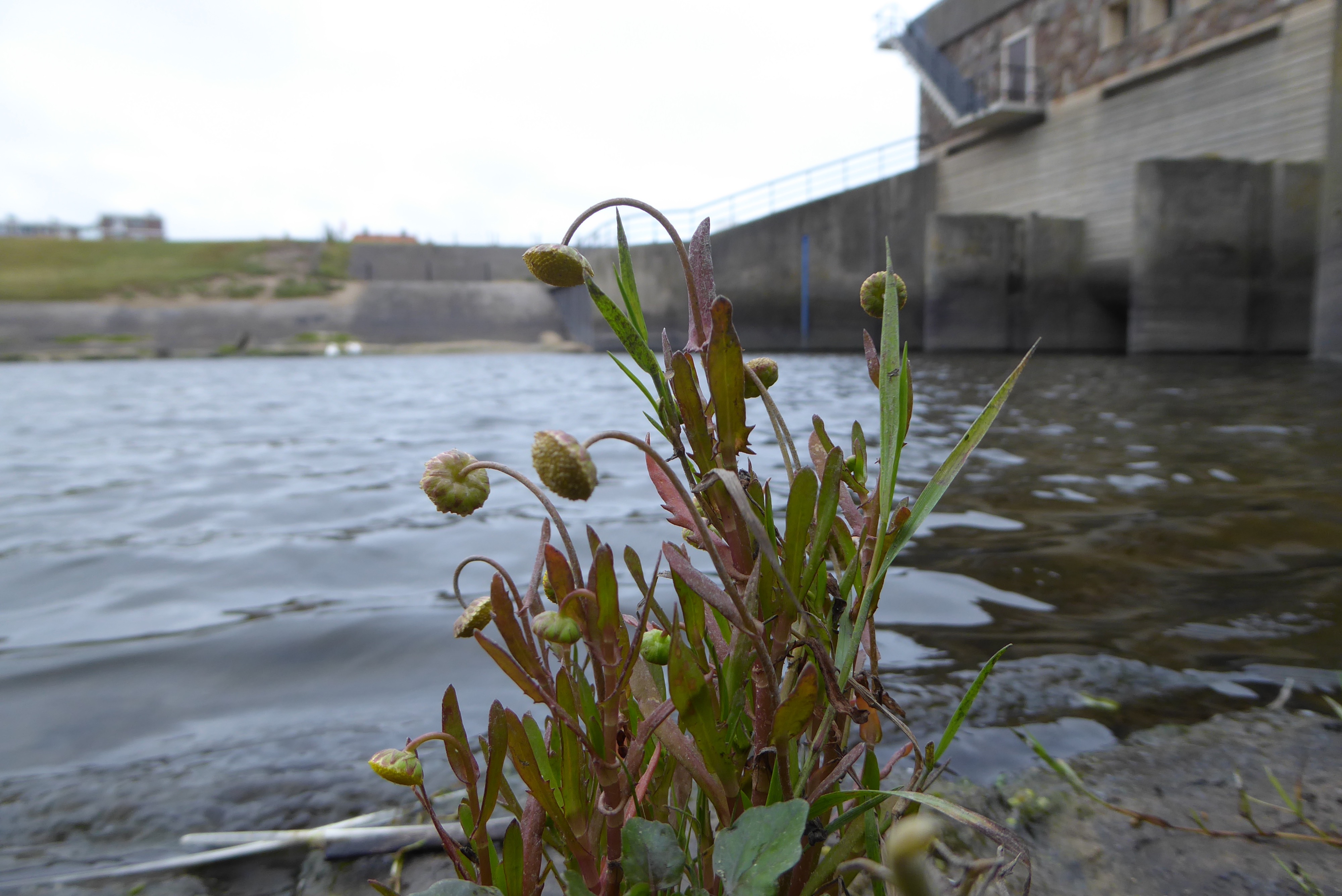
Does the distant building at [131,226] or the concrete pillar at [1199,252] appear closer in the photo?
the concrete pillar at [1199,252]

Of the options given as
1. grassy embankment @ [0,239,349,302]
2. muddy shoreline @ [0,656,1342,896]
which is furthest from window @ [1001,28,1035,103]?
grassy embankment @ [0,239,349,302]

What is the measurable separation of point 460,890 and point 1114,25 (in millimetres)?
20440

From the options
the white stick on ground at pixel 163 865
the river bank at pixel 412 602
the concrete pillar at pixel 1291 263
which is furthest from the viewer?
the concrete pillar at pixel 1291 263

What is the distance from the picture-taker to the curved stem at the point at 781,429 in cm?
70

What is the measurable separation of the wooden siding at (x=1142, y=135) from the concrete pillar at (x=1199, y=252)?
2.81 ft

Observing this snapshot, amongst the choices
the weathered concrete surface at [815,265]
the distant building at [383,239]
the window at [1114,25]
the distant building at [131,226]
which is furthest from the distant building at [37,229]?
the window at [1114,25]

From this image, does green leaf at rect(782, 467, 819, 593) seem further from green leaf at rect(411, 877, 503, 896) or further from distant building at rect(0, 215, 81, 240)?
distant building at rect(0, 215, 81, 240)

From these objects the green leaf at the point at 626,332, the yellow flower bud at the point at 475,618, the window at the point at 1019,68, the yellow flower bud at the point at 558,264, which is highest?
the window at the point at 1019,68

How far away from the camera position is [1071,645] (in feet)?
6.37

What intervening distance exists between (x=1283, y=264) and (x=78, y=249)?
147 ft

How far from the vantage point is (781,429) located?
758 mm

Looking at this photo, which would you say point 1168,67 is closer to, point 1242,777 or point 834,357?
point 834,357

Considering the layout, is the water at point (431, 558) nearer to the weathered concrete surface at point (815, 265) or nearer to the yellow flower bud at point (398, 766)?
the yellow flower bud at point (398, 766)

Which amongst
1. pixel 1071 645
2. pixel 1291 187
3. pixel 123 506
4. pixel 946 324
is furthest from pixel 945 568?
pixel 946 324
